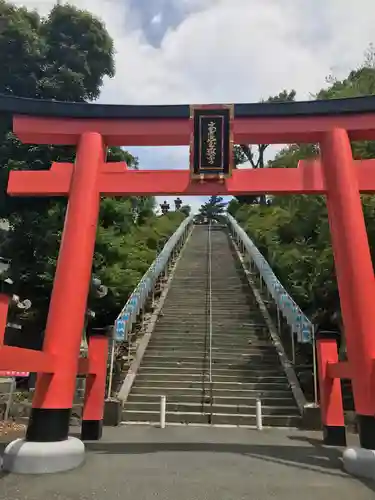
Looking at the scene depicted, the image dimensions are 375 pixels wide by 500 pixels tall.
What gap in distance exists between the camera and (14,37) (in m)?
16.6

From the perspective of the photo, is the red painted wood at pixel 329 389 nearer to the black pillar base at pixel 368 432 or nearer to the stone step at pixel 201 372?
the black pillar base at pixel 368 432

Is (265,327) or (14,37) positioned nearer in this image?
(265,327)

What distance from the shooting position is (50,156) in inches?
616

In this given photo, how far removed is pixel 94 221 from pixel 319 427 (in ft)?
19.7

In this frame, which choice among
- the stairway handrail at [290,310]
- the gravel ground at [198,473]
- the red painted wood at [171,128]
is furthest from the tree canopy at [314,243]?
the gravel ground at [198,473]

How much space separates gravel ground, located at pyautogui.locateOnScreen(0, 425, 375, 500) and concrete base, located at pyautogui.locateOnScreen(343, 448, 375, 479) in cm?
15

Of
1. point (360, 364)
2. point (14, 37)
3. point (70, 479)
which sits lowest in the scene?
point (70, 479)

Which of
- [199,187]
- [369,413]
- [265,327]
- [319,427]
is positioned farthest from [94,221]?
[265,327]

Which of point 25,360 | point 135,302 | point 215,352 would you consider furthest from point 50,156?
point 25,360

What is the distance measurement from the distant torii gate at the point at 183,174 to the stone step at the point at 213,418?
2.00 metres

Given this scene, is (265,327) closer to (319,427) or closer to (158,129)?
(319,427)

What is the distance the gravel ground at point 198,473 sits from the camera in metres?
5.02

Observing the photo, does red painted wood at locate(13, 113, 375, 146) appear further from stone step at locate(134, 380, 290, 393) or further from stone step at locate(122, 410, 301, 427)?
stone step at locate(134, 380, 290, 393)

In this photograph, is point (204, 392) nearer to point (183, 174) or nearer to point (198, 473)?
point (198, 473)
